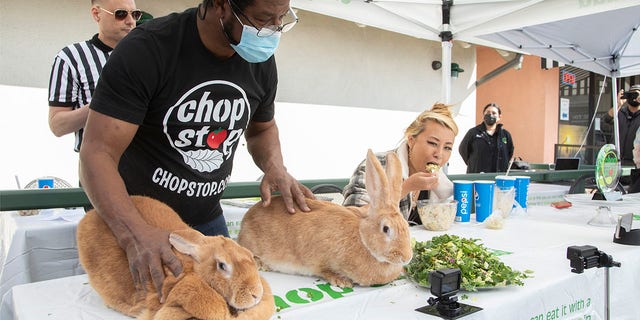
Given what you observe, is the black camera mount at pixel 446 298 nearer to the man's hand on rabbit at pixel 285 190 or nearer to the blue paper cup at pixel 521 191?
the man's hand on rabbit at pixel 285 190

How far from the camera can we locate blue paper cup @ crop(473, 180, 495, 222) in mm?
2324

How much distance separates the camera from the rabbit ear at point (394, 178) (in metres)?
1.20

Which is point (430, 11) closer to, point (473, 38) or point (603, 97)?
point (473, 38)

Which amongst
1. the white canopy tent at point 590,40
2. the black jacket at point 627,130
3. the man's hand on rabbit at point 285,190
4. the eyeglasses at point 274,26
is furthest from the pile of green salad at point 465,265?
the black jacket at point 627,130

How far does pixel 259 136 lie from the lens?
149cm

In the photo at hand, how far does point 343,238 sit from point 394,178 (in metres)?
0.22

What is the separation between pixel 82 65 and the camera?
6.47ft

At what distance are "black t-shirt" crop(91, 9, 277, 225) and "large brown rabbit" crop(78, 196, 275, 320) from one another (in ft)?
0.75

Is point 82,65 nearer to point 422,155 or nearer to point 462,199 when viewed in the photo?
point 422,155

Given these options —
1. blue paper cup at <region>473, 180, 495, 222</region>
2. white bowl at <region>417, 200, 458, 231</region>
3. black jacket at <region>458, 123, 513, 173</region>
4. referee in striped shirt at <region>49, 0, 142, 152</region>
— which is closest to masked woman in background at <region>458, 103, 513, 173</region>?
black jacket at <region>458, 123, 513, 173</region>

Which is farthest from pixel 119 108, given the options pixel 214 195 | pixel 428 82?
pixel 428 82

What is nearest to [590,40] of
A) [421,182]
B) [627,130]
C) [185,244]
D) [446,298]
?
[627,130]

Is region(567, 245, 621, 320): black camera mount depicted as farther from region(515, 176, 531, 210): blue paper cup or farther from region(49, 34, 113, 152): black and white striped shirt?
region(49, 34, 113, 152): black and white striped shirt

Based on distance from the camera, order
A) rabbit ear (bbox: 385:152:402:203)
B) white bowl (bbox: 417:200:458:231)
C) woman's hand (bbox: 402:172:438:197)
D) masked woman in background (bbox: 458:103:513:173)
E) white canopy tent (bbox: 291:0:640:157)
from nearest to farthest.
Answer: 1. rabbit ear (bbox: 385:152:402:203)
2. woman's hand (bbox: 402:172:438:197)
3. white bowl (bbox: 417:200:458:231)
4. white canopy tent (bbox: 291:0:640:157)
5. masked woman in background (bbox: 458:103:513:173)
